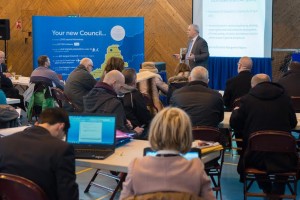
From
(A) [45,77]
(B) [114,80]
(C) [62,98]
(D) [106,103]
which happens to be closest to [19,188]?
(D) [106,103]

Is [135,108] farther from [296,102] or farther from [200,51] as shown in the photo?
[200,51]

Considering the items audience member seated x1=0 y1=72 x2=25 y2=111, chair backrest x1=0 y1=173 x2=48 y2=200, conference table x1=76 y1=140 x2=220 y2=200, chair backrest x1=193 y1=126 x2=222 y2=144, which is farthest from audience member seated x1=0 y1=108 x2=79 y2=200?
audience member seated x1=0 y1=72 x2=25 y2=111

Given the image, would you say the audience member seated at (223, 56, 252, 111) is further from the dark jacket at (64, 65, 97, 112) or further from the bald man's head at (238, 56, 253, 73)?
the dark jacket at (64, 65, 97, 112)

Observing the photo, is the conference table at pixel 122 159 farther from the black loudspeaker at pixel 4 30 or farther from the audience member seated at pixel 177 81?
the black loudspeaker at pixel 4 30

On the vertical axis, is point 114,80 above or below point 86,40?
below

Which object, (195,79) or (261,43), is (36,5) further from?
(195,79)

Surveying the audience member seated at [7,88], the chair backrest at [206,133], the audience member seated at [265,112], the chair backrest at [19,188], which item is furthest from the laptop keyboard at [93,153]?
the audience member seated at [7,88]

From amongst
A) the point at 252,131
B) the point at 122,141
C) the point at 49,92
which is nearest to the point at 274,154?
the point at 252,131

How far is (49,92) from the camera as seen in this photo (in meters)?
8.06

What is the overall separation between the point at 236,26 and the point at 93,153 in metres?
8.07

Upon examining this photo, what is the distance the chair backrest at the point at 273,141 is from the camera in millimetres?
4367

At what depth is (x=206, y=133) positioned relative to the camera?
4680 mm

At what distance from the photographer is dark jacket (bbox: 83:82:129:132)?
477 cm

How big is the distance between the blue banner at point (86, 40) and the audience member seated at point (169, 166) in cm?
926
